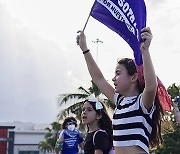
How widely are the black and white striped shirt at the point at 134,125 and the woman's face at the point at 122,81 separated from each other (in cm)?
14

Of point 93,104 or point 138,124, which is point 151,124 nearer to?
point 138,124

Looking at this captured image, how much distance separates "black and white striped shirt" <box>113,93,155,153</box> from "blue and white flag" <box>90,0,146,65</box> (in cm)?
35

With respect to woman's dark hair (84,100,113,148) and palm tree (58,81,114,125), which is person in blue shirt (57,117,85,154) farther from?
palm tree (58,81,114,125)

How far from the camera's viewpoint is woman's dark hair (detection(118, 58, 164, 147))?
3.48 meters

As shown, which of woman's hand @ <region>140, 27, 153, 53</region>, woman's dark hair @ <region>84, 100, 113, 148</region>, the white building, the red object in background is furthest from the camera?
the white building

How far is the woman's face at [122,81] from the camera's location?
3555 millimetres

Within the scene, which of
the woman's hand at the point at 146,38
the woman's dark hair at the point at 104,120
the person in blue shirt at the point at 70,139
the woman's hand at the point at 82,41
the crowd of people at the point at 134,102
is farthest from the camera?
the person in blue shirt at the point at 70,139

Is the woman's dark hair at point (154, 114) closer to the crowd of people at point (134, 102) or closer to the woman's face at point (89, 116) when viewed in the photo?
the crowd of people at point (134, 102)

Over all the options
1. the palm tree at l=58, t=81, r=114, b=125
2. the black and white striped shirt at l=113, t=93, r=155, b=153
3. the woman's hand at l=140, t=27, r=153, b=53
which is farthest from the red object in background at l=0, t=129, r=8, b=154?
the woman's hand at l=140, t=27, r=153, b=53

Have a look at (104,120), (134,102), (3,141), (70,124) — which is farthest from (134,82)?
(3,141)

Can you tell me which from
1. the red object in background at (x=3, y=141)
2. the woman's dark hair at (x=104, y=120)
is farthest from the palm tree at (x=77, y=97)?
the woman's dark hair at (x=104, y=120)

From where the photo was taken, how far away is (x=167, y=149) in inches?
907

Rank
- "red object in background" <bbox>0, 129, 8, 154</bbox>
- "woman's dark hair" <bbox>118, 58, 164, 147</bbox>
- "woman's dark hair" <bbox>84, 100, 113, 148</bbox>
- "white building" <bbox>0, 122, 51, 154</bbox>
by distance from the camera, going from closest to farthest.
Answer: "woman's dark hair" <bbox>118, 58, 164, 147</bbox> < "woman's dark hair" <bbox>84, 100, 113, 148</bbox> < "red object in background" <bbox>0, 129, 8, 154</bbox> < "white building" <bbox>0, 122, 51, 154</bbox>

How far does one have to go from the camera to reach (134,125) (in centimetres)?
336
